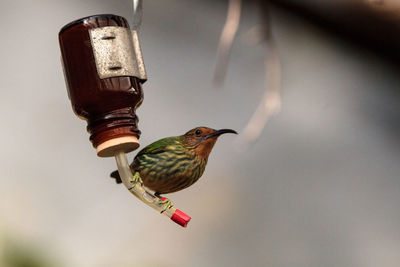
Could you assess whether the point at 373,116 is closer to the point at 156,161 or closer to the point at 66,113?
the point at 66,113

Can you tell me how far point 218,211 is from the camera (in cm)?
280

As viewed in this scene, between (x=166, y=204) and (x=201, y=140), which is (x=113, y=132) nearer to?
(x=166, y=204)

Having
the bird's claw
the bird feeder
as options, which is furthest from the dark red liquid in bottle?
the bird's claw

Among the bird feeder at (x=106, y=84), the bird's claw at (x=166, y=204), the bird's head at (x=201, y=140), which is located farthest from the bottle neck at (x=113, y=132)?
the bird's head at (x=201, y=140)

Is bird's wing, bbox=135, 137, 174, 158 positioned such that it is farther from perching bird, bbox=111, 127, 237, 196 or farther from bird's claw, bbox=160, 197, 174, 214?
bird's claw, bbox=160, 197, 174, 214

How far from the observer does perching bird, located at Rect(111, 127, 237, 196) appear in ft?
3.64

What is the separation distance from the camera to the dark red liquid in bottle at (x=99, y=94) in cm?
96

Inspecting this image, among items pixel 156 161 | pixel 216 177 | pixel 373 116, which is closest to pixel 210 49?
pixel 216 177

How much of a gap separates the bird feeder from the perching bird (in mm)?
84

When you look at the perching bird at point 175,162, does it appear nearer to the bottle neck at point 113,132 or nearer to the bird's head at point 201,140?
the bird's head at point 201,140

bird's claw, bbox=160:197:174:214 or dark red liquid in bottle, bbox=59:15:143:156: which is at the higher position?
dark red liquid in bottle, bbox=59:15:143:156

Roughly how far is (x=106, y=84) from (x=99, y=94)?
0.02 metres

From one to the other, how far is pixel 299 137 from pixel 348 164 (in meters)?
0.30

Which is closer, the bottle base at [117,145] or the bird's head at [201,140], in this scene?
the bottle base at [117,145]
